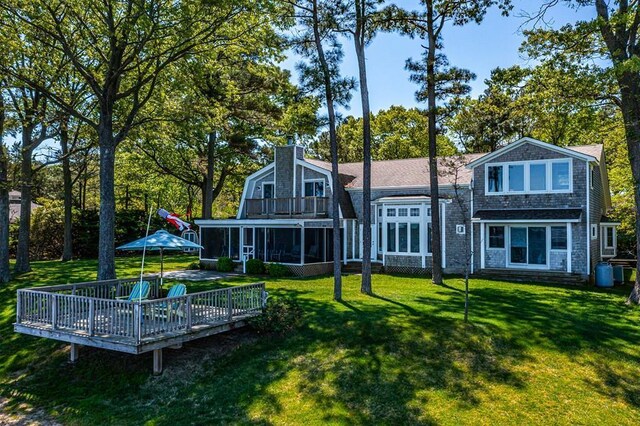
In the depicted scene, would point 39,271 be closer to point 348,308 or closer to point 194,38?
point 194,38

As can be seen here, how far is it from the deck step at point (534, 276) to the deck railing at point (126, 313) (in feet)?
40.4

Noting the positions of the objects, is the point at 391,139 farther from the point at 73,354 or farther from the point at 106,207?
the point at 73,354

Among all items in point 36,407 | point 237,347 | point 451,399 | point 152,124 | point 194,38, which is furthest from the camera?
point 152,124

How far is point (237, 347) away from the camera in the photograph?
10805 mm

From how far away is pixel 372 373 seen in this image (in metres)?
9.12

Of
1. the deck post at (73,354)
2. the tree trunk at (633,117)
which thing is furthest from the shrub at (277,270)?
the tree trunk at (633,117)

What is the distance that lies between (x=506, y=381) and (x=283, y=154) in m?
18.1

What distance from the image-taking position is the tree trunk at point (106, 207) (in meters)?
14.4

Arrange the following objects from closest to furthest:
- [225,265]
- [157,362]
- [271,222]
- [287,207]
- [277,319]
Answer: [157,362], [277,319], [271,222], [225,265], [287,207]

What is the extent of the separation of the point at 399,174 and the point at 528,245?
24.1ft

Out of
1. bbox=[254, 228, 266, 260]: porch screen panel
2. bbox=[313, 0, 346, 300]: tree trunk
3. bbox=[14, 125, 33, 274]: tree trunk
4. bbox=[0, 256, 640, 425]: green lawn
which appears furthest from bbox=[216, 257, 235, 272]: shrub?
bbox=[0, 256, 640, 425]: green lawn

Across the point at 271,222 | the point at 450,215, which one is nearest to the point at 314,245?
the point at 271,222

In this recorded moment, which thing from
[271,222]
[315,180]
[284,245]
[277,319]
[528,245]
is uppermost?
[315,180]

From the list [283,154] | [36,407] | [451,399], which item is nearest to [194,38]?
[283,154]
